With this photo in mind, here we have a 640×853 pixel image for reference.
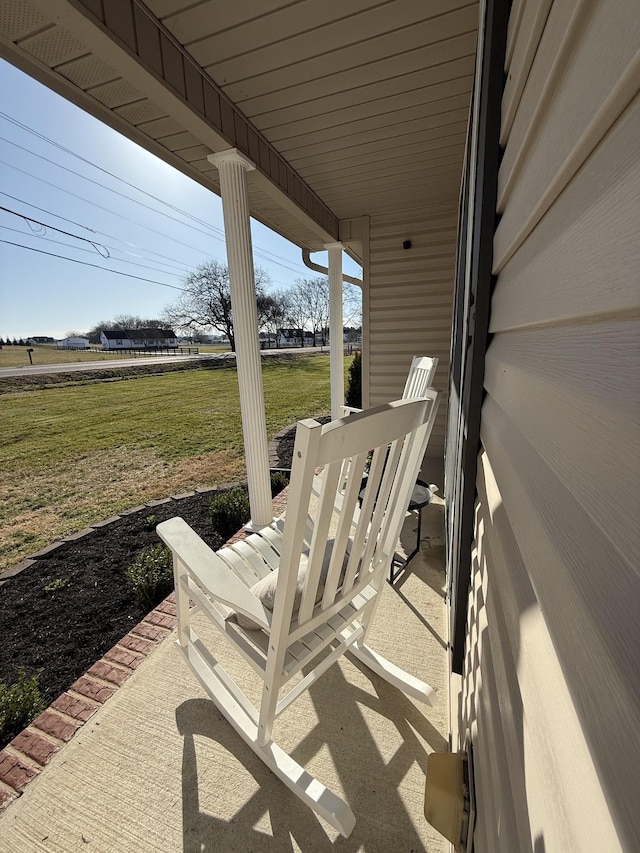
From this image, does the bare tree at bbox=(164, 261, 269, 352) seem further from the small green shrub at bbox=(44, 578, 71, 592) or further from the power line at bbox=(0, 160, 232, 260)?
the small green shrub at bbox=(44, 578, 71, 592)

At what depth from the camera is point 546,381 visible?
410mm

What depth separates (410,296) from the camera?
3.80 m

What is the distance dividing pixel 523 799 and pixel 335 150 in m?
3.07

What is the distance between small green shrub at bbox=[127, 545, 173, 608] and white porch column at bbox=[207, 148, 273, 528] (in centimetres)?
67

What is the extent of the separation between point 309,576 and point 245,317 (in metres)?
1.79

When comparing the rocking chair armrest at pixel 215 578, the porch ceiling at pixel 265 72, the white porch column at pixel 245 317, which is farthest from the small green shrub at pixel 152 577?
the porch ceiling at pixel 265 72

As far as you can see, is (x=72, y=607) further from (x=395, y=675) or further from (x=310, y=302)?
(x=310, y=302)

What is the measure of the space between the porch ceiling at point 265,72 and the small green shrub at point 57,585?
8.50 ft

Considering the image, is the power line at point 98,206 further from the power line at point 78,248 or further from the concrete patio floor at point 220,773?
the concrete patio floor at point 220,773

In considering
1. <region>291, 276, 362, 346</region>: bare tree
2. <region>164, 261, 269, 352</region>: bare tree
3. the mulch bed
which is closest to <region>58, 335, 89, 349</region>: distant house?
<region>164, 261, 269, 352</region>: bare tree

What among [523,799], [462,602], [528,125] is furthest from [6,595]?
[528,125]

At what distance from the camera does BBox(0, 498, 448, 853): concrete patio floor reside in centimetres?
102

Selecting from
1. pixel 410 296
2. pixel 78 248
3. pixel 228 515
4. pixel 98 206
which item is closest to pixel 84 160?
pixel 78 248

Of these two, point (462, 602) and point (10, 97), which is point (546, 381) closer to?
point (462, 602)
